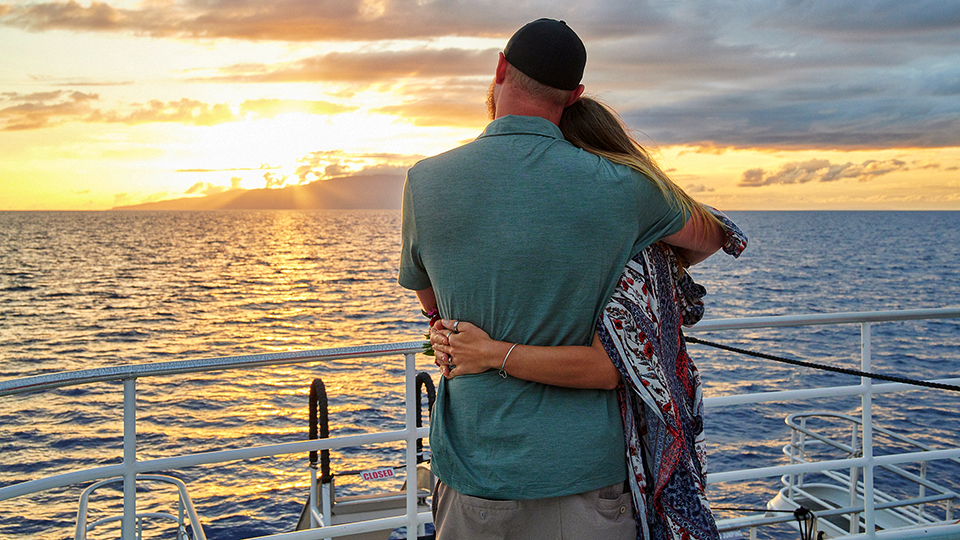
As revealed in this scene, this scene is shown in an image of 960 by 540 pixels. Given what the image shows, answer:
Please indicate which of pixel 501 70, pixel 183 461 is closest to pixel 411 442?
pixel 183 461

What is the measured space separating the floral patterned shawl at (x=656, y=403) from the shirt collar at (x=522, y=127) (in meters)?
0.28

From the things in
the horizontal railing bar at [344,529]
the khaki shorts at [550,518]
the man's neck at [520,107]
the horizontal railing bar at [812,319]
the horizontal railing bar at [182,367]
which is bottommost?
the horizontal railing bar at [344,529]

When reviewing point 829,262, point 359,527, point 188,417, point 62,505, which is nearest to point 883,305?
point 829,262

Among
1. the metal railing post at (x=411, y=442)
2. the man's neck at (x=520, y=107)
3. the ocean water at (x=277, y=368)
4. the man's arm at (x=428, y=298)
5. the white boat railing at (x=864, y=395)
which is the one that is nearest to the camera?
the man's neck at (x=520, y=107)

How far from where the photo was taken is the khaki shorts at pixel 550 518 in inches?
49.9

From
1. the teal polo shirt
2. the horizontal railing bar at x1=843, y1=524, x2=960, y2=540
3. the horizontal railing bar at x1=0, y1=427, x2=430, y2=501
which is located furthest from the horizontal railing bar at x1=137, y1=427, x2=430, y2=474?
the horizontal railing bar at x1=843, y1=524, x2=960, y2=540

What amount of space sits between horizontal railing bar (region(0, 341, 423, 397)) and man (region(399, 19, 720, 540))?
774 millimetres

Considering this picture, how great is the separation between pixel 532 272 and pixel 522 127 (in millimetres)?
263

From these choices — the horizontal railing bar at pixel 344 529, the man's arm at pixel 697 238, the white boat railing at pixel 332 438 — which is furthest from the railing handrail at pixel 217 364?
the man's arm at pixel 697 238

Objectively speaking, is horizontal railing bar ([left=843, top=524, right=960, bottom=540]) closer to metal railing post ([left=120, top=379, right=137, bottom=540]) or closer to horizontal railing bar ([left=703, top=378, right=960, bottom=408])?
horizontal railing bar ([left=703, top=378, right=960, bottom=408])

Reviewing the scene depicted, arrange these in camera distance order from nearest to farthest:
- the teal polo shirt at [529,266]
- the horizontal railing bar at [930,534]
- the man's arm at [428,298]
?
the teal polo shirt at [529,266], the man's arm at [428,298], the horizontal railing bar at [930,534]

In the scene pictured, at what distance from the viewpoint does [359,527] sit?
219 centimetres

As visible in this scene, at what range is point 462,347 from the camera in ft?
4.10

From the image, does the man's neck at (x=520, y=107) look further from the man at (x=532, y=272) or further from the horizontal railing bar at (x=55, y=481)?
the horizontal railing bar at (x=55, y=481)
